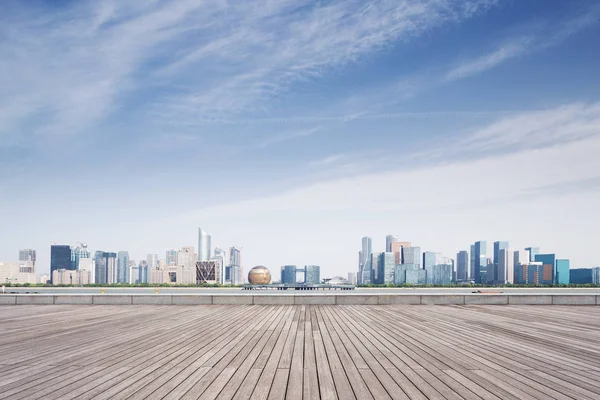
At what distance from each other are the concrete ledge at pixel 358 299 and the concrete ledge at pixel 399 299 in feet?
0.79

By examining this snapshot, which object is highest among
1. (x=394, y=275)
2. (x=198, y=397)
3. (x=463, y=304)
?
(x=198, y=397)

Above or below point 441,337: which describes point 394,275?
below

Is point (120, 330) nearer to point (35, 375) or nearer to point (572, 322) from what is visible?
point (35, 375)

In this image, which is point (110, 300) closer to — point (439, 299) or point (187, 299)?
point (187, 299)

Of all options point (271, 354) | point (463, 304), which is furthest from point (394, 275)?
point (271, 354)

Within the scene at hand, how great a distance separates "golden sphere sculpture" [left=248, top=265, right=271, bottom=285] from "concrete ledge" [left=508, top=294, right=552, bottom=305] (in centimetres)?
5477

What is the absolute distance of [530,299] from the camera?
18000 millimetres

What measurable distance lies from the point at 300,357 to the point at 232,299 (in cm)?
1089

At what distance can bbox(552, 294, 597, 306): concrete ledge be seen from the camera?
18.0 m

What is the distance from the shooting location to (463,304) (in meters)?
18.2

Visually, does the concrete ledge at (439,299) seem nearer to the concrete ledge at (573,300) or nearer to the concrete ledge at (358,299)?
the concrete ledge at (358,299)

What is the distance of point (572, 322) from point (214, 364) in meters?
10.6

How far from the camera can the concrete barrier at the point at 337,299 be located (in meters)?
18.0

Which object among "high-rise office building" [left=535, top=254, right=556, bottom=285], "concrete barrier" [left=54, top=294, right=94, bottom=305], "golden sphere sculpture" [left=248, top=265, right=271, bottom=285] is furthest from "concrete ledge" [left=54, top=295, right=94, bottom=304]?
"high-rise office building" [left=535, top=254, right=556, bottom=285]
